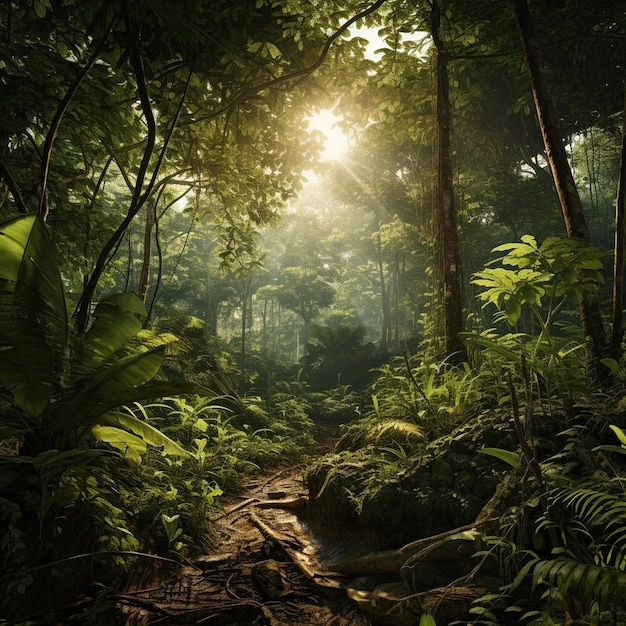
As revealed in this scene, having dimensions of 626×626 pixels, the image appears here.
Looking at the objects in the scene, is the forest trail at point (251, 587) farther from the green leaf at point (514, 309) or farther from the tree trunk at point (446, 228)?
the tree trunk at point (446, 228)

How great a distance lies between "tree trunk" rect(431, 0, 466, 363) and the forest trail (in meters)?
3.11

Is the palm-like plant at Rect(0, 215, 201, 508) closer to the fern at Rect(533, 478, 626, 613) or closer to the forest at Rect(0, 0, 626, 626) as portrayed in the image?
the forest at Rect(0, 0, 626, 626)

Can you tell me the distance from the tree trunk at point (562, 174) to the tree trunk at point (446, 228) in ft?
5.72

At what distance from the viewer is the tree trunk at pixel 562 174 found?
331 centimetres

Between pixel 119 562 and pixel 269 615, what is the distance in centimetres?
105

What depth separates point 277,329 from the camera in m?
45.3

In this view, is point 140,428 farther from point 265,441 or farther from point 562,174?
Result: point 265,441

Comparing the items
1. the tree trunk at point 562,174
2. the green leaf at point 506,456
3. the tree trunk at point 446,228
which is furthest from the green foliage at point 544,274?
the tree trunk at point 446,228

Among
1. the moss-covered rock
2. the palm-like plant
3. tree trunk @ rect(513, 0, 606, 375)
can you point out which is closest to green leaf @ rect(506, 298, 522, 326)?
tree trunk @ rect(513, 0, 606, 375)

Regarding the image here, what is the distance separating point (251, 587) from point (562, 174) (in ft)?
14.8

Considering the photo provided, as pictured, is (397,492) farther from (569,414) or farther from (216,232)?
(216,232)

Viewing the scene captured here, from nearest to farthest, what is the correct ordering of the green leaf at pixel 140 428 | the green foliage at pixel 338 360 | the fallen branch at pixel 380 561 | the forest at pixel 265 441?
the forest at pixel 265 441, the fallen branch at pixel 380 561, the green leaf at pixel 140 428, the green foliage at pixel 338 360

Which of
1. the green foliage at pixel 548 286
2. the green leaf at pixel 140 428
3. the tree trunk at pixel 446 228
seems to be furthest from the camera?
the tree trunk at pixel 446 228

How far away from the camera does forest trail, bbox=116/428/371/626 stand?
231 centimetres
